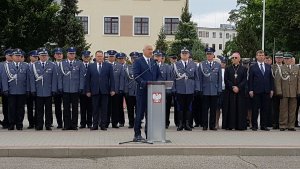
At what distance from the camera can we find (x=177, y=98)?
1573 cm

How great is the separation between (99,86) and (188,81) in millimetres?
2417

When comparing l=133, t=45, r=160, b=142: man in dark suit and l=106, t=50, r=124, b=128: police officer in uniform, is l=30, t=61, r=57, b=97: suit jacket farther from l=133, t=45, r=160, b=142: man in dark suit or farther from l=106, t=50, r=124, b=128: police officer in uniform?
l=133, t=45, r=160, b=142: man in dark suit

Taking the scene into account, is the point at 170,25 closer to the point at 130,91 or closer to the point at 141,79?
the point at 130,91

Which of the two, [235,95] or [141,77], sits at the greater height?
[141,77]

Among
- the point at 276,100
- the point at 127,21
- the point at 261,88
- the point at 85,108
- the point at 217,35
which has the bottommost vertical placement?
the point at 85,108

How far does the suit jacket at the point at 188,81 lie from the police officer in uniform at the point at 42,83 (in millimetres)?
3357

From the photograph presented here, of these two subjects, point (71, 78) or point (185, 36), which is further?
point (185, 36)

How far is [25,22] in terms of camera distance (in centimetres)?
3144

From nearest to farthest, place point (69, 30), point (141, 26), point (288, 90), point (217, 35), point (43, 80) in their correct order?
point (43, 80), point (288, 90), point (69, 30), point (141, 26), point (217, 35)

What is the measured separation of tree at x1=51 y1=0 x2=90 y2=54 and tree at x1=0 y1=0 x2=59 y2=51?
3.85m

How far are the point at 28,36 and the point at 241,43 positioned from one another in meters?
21.0

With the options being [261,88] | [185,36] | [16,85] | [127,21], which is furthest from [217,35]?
[16,85]

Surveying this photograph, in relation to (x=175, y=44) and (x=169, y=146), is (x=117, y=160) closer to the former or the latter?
(x=169, y=146)

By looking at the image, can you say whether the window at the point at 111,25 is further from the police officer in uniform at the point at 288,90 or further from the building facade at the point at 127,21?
the police officer in uniform at the point at 288,90
